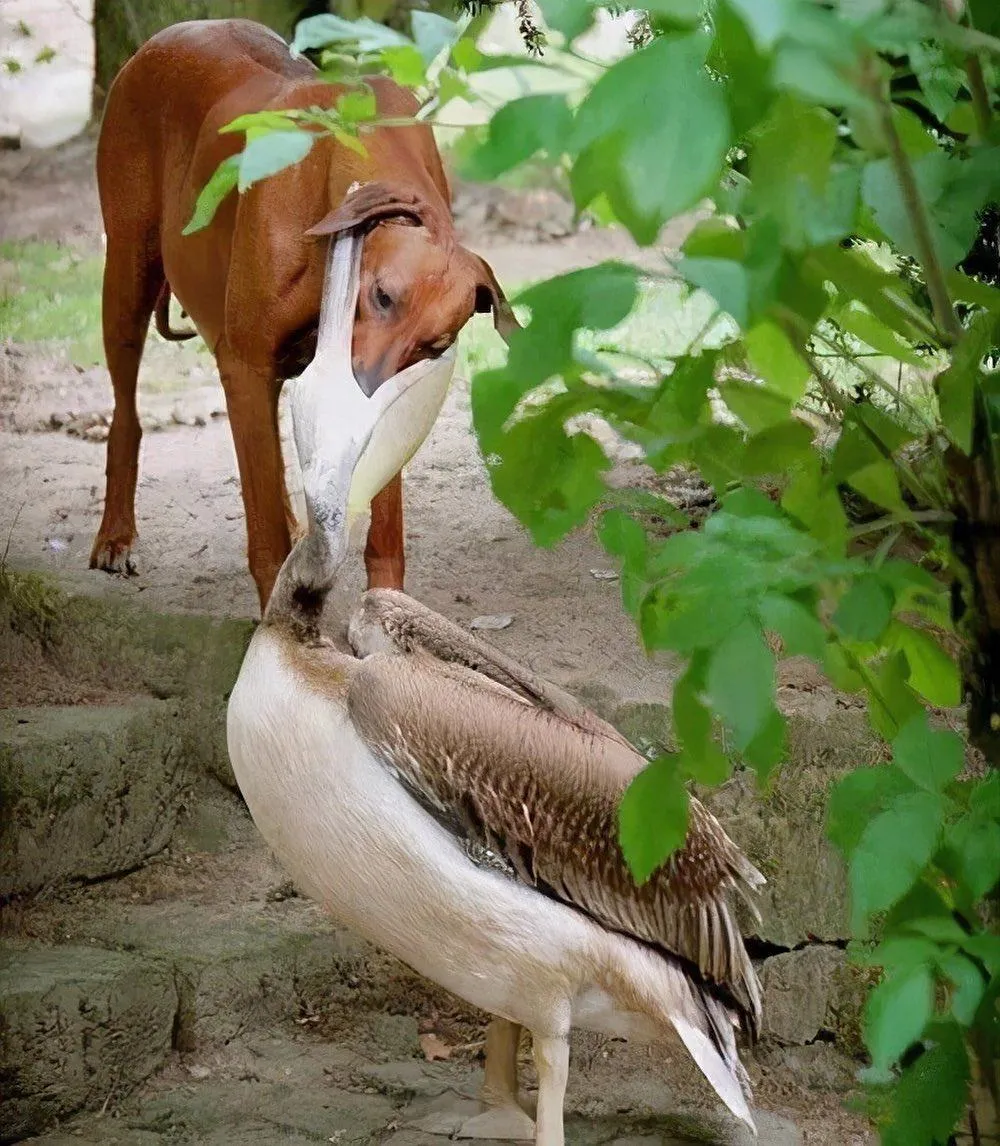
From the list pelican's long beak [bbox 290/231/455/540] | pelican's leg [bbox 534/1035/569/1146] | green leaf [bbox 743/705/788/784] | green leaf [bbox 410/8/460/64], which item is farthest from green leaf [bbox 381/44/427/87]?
pelican's leg [bbox 534/1035/569/1146]

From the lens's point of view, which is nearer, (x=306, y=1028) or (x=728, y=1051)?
(x=728, y=1051)

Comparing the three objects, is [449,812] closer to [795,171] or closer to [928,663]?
[928,663]

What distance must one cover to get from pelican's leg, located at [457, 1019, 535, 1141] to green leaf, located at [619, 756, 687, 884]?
1.44m

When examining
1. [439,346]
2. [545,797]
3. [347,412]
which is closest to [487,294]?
→ [439,346]

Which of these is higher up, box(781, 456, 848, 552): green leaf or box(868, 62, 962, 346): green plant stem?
box(868, 62, 962, 346): green plant stem

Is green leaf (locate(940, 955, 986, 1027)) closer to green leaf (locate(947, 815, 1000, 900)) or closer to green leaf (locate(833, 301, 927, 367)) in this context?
green leaf (locate(947, 815, 1000, 900))

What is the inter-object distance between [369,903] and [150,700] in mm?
912

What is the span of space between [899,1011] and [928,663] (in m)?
0.26

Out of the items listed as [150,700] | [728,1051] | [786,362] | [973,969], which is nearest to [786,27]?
[786,362]

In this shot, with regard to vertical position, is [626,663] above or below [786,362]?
below

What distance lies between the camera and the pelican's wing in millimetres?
2002

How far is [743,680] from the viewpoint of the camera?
725 millimetres

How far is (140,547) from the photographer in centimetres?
Answer: 288

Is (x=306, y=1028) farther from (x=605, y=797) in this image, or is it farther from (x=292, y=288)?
(x=292, y=288)
